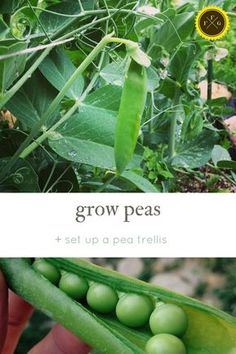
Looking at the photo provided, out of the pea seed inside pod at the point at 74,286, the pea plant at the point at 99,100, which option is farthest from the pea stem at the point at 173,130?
the pea seed inside pod at the point at 74,286

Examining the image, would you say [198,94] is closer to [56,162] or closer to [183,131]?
[183,131]

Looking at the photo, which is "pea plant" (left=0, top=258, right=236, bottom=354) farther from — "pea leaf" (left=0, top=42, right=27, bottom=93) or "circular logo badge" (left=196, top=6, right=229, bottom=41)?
"circular logo badge" (left=196, top=6, right=229, bottom=41)

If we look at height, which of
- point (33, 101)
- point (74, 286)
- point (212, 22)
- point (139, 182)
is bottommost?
point (74, 286)

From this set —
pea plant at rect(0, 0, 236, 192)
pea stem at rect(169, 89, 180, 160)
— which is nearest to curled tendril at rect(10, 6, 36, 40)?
pea plant at rect(0, 0, 236, 192)

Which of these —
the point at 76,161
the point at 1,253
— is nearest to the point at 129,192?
the point at 76,161

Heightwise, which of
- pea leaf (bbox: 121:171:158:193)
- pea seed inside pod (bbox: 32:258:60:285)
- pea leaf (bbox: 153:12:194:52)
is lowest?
pea seed inside pod (bbox: 32:258:60:285)

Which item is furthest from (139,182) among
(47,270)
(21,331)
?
(21,331)

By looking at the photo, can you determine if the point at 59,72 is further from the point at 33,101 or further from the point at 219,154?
the point at 219,154
